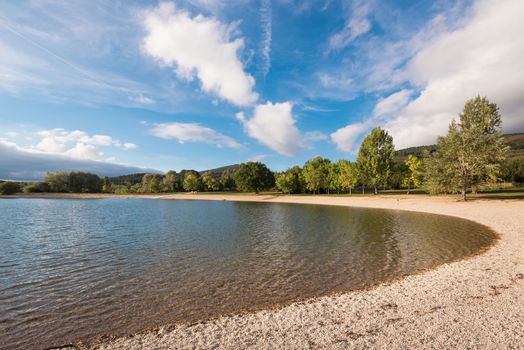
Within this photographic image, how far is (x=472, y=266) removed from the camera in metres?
14.2

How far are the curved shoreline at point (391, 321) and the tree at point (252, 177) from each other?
3811 inches

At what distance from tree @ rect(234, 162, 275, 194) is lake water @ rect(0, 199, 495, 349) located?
81.4 m

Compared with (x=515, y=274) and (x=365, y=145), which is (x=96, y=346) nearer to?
(x=515, y=274)

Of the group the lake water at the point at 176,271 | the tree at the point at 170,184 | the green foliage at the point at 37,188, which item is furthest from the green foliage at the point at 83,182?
the lake water at the point at 176,271

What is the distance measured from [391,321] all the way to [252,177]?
101 metres

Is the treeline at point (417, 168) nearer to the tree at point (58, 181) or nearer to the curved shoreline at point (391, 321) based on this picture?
the tree at point (58, 181)

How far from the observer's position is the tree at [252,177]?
108875 mm

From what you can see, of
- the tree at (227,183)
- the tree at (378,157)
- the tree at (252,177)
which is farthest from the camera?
the tree at (227,183)

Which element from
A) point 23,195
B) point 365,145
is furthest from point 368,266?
point 23,195

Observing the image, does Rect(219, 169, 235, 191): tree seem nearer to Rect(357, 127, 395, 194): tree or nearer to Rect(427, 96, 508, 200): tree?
Rect(357, 127, 395, 194): tree

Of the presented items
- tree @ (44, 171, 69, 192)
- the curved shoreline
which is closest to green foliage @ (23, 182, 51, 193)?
tree @ (44, 171, 69, 192)

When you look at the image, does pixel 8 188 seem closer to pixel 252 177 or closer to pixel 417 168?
pixel 252 177

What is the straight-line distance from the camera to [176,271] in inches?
588

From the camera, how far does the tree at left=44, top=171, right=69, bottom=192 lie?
5531 inches
